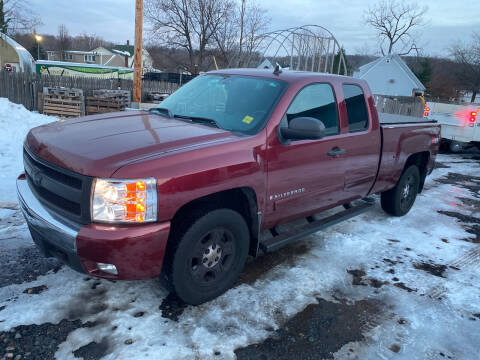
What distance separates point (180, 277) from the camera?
2.84 metres

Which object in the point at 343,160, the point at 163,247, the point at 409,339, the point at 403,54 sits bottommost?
the point at 409,339

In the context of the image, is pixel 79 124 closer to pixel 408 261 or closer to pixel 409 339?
pixel 409 339

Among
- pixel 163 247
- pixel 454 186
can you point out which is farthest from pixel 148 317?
pixel 454 186

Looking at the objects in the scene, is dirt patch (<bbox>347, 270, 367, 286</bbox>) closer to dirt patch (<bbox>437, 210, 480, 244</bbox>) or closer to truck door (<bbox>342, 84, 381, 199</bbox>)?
truck door (<bbox>342, 84, 381, 199</bbox>)

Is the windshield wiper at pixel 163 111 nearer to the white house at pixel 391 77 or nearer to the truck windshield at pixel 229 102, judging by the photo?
the truck windshield at pixel 229 102

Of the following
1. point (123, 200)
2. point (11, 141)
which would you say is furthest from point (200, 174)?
point (11, 141)

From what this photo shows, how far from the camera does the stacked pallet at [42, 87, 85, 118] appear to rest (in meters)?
14.6

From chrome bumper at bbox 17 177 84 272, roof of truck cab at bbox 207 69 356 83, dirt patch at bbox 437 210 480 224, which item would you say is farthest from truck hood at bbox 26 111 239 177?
dirt patch at bbox 437 210 480 224

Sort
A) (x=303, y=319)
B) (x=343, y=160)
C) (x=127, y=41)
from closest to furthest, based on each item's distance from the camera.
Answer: (x=303, y=319) < (x=343, y=160) < (x=127, y=41)

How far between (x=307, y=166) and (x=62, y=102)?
45.3 ft

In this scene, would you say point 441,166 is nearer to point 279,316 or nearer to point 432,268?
point 432,268

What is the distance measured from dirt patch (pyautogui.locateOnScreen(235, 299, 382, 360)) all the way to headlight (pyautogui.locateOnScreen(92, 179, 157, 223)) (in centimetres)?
122

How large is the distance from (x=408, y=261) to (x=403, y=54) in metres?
55.1

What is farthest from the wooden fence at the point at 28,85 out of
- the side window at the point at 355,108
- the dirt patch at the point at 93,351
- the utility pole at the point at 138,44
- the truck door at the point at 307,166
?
the dirt patch at the point at 93,351
